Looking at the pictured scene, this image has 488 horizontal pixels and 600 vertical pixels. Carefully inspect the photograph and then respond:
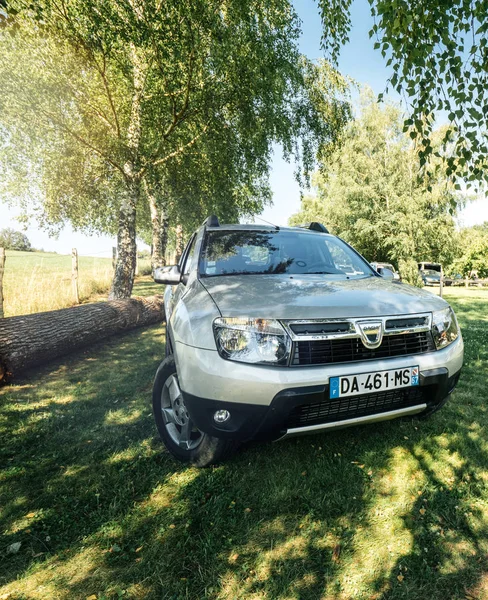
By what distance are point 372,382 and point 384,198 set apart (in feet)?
77.3

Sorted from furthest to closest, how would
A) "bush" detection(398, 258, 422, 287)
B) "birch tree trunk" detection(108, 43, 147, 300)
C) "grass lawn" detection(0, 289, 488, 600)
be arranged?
"bush" detection(398, 258, 422, 287)
"birch tree trunk" detection(108, 43, 147, 300)
"grass lawn" detection(0, 289, 488, 600)

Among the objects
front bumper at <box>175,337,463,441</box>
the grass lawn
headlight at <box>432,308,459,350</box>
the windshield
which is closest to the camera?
the grass lawn

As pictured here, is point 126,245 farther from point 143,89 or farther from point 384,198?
point 384,198

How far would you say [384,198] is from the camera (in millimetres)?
22906

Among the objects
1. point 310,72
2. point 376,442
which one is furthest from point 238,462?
point 310,72

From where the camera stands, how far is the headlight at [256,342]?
2.01 m

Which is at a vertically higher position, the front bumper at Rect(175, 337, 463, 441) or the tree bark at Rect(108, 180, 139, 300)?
the tree bark at Rect(108, 180, 139, 300)

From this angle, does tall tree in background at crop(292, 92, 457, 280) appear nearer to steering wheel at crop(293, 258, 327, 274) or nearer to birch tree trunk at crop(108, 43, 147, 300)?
birch tree trunk at crop(108, 43, 147, 300)

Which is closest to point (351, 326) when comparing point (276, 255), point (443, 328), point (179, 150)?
point (443, 328)

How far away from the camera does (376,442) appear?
9.20ft

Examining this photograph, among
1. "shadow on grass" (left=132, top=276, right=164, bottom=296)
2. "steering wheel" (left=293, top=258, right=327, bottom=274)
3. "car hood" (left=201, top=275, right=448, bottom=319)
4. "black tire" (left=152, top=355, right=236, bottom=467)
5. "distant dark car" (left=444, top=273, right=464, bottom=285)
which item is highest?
"steering wheel" (left=293, top=258, right=327, bottom=274)

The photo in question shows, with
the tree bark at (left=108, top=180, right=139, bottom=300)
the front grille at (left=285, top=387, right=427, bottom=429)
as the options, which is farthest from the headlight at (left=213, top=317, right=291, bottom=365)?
the tree bark at (left=108, top=180, right=139, bottom=300)

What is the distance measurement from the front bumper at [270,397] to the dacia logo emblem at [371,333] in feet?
0.37

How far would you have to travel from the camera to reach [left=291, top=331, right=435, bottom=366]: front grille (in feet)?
6.73
